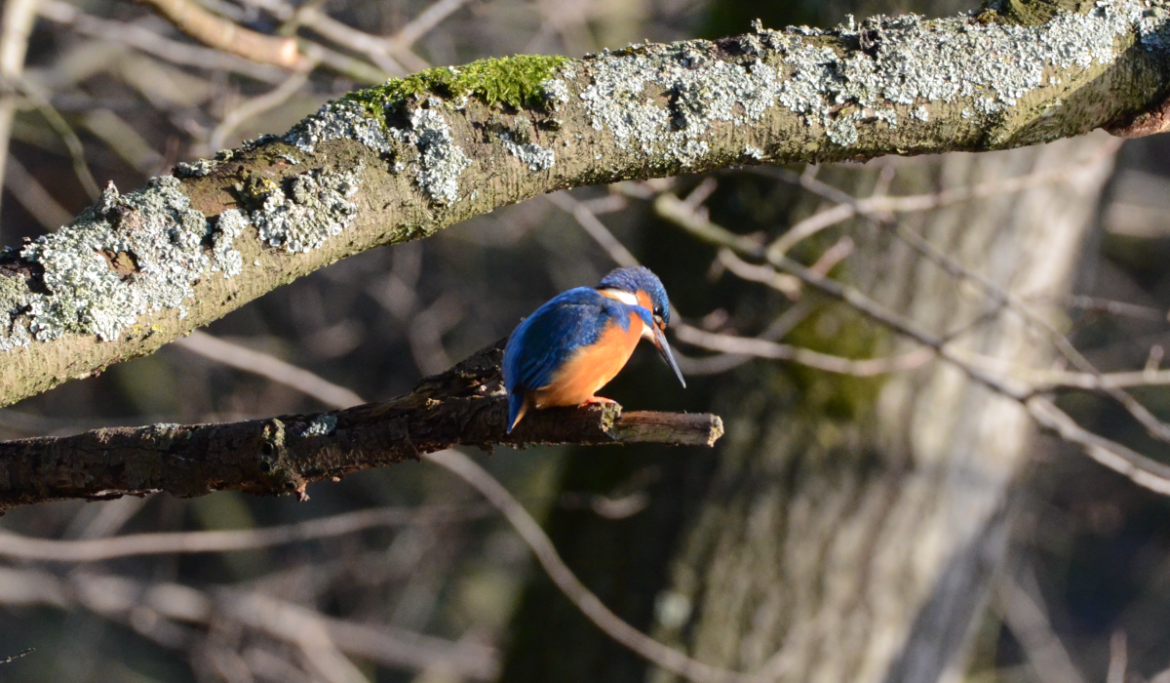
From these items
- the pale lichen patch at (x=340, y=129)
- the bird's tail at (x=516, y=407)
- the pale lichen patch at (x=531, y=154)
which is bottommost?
the bird's tail at (x=516, y=407)

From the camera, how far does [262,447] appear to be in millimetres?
1539

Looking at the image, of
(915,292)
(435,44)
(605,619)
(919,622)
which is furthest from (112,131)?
(919,622)

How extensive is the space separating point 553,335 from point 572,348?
5cm

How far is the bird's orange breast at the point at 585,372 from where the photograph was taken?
5.42ft

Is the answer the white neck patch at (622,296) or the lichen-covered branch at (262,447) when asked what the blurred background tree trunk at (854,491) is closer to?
the white neck patch at (622,296)

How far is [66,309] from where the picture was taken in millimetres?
1266

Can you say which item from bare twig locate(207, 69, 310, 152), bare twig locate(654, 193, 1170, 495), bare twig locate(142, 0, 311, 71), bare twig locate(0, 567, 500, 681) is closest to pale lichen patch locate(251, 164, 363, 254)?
bare twig locate(142, 0, 311, 71)

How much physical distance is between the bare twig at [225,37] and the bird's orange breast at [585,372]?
1.57 metres

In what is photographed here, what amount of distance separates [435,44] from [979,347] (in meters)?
4.50

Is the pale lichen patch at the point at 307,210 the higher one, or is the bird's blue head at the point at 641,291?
the pale lichen patch at the point at 307,210

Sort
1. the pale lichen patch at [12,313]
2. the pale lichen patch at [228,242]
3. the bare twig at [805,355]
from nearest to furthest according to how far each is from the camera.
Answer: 1. the pale lichen patch at [12,313]
2. the pale lichen patch at [228,242]
3. the bare twig at [805,355]

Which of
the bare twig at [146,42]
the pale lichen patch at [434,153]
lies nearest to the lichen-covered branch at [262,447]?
the pale lichen patch at [434,153]

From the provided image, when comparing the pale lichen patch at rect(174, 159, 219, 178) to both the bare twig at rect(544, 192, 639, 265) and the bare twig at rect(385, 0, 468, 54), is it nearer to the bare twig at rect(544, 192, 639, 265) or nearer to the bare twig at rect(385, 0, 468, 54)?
the bare twig at rect(544, 192, 639, 265)

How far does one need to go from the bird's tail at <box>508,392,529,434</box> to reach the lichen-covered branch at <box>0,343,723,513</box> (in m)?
0.01
